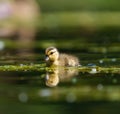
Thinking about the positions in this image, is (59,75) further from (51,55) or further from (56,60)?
(56,60)

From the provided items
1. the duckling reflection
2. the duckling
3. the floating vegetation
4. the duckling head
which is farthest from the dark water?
the duckling head

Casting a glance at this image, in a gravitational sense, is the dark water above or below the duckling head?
below

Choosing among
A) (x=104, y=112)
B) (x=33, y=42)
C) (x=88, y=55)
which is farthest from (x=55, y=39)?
(x=104, y=112)

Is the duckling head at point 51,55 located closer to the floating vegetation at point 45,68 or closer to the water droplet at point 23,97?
the floating vegetation at point 45,68

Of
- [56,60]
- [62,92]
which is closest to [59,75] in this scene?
[56,60]

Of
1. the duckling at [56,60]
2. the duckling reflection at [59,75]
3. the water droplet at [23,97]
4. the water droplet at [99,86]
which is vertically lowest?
the water droplet at [23,97]

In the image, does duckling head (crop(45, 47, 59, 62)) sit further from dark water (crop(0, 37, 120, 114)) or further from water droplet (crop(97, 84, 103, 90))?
water droplet (crop(97, 84, 103, 90))

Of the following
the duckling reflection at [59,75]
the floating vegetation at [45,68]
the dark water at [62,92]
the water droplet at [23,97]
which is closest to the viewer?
the dark water at [62,92]

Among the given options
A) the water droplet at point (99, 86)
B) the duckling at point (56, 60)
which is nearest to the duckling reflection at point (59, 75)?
the duckling at point (56, 60)

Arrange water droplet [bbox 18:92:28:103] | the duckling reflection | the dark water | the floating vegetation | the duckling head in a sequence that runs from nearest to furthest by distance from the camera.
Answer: the dark water, water droplet [bbox 18:92:28:103], the duckling reflection, the floating vegetation, the duckling head
